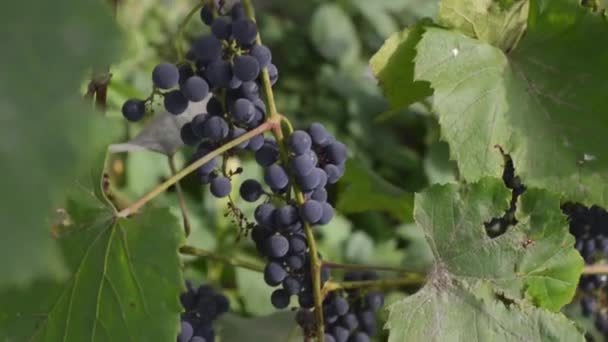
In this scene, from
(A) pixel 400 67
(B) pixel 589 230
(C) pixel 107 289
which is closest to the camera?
(C) pixel 107 289

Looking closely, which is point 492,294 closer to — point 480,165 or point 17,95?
point 480,165

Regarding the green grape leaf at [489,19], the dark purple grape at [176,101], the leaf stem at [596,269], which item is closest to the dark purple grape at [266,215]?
the dark purple grape at [176,101]

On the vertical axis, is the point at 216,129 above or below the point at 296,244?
above

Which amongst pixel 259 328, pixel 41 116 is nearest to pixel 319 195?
pixel 259 328

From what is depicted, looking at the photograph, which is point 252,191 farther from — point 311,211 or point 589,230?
point 589,230

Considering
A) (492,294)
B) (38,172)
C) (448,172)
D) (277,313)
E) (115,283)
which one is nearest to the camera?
(38,172)

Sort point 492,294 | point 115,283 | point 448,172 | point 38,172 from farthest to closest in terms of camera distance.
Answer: point 448,172
point 492,294
point 115,283
point 38,172

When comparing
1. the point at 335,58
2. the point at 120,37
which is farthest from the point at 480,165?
the point at 335,58

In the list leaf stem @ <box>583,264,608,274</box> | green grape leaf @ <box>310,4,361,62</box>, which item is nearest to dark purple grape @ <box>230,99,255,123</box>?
leaf stem @ <box>583,264,608,274</box>
